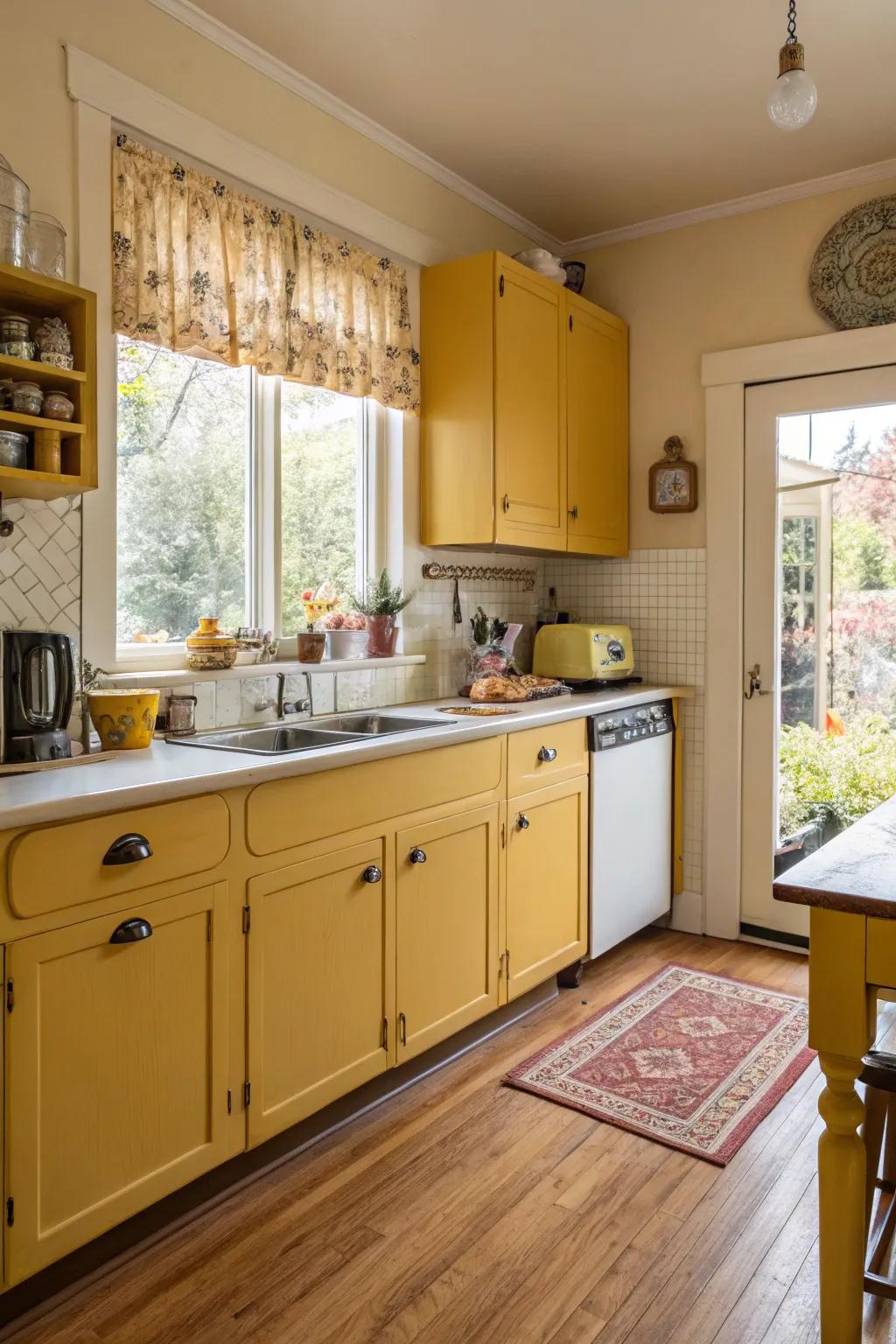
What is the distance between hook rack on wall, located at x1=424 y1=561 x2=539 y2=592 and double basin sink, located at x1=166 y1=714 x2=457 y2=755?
70cm

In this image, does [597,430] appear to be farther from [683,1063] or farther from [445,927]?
[683,1063]

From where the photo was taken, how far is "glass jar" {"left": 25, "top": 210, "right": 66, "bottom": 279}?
2.05 m

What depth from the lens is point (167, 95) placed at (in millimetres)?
2436

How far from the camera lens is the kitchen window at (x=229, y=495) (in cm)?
254

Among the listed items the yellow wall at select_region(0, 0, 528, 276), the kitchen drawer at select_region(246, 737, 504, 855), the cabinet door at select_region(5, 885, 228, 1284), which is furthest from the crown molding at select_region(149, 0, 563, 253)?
the cabinet door at select_region(5, 885, 228, 1284)

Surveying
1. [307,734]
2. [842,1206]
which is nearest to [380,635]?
[307,734]

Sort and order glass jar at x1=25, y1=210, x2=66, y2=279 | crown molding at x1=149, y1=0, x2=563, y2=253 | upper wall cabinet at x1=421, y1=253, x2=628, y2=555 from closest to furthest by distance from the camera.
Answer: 1. glass jar at x1=25, y1=210, x2=66, y2=279
2. crown molding at x1=149, y1=0, x2=563, y2=253
3. upper wall cabinet at x1=421, y1=253, x2=628, y2=555

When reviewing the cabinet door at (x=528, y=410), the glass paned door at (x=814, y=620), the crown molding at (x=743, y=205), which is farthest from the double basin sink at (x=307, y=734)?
the crown molding at (x=743, y=205)

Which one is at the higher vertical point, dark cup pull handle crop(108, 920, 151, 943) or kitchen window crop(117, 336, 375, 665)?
kitchen window crop(117, 336, 375, 665)

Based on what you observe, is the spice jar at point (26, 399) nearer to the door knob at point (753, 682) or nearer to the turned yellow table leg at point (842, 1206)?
the turned yellow table leg at point (842, 1206)

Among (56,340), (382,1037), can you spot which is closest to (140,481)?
(56,340)

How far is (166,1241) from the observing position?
1889 millimetres

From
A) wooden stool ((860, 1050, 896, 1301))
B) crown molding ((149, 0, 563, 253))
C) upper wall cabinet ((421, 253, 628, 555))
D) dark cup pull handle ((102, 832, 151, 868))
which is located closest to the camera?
wooden stool ((860, 1050, 896, 1301))

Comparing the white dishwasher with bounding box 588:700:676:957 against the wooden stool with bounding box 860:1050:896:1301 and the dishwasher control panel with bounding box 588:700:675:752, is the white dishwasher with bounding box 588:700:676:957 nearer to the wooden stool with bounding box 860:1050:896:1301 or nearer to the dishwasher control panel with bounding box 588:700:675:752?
the dishwasher control panel with bounding box 588:700:675:752
